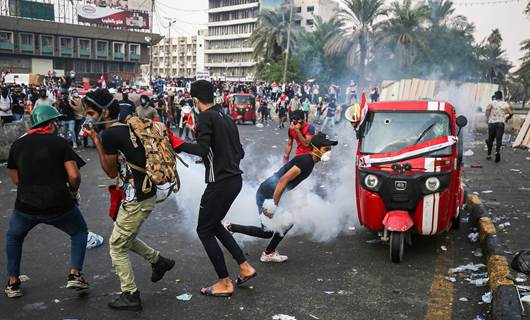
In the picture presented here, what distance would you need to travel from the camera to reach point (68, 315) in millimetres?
4164

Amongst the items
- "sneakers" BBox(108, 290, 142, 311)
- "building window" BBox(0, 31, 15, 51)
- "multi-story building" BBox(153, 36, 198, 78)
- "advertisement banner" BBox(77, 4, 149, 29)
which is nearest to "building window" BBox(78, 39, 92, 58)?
"advertisement banner" BBox(77, 4, 149, 29)

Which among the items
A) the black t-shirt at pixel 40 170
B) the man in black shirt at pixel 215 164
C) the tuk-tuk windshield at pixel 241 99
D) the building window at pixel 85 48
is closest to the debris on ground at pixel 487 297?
the man in black shirt at pixel 215 164

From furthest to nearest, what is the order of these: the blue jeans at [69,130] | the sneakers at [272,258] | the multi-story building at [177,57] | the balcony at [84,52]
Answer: the multi-story building at [177,57] < the balcony at [84,52] < the blue jeans at [69,130] < the sneakers at [272,258]

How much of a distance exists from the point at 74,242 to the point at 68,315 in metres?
0.73

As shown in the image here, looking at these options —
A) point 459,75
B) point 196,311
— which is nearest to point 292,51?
point 459,75

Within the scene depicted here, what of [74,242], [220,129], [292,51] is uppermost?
[292,51]

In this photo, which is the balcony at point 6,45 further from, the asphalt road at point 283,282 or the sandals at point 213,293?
the sandals at point 213,293

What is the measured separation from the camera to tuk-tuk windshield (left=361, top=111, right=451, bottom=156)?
19.9ft

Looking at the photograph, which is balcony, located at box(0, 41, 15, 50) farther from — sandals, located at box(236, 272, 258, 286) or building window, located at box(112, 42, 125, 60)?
sandals, located at box(236, 272, 258, 286)

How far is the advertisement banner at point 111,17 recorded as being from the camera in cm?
6894

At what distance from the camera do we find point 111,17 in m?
71.5

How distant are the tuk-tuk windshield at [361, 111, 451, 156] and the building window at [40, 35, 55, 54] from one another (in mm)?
67754

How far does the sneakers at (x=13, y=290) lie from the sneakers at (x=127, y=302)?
93 centimetres

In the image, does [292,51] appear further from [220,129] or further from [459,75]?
[220,129]
